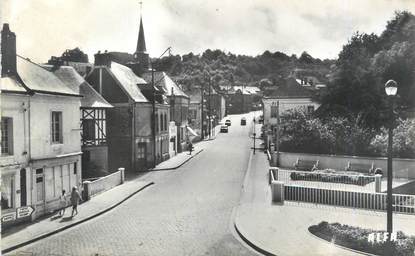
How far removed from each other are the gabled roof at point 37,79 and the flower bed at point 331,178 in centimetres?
1381

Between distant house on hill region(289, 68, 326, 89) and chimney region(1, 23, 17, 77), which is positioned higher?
distant house on hill region(289, 68, 326, 89)

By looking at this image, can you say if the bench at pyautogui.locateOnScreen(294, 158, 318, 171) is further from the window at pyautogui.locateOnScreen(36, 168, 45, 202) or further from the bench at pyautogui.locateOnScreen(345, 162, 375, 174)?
the window at pyautogui.locateOnScreen(36, 168, 45, 202)

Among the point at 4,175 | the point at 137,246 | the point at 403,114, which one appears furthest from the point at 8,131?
the point at 403,114

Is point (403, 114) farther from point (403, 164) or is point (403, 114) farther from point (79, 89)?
point (79, 89)

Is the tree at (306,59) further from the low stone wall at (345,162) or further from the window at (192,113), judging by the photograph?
the low stone wall at (345,162)

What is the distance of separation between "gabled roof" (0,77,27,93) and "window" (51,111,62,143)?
2.85m

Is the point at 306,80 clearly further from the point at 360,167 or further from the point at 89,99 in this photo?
the point at 89,99

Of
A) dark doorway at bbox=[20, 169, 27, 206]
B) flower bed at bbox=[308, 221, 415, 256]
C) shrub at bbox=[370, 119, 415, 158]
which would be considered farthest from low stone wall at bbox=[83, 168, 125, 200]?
shrub at bbox=[370, 119, 415, 158]

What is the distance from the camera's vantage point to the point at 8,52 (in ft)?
46.1

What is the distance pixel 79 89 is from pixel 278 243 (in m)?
18.9

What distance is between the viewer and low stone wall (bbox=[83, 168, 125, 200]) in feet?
60.2

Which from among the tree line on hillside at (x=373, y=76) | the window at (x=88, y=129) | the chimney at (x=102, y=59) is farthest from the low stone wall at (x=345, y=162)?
the chimney at (x=102, y=59)

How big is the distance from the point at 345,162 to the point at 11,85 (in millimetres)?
22317

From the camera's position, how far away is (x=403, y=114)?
100 feet
